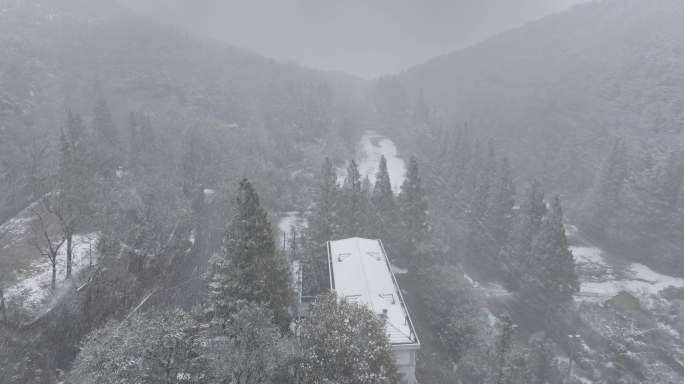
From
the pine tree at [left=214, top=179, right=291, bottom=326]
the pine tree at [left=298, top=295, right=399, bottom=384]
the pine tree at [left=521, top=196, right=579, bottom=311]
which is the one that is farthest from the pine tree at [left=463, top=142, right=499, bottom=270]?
the pine tree at [left=298, top=295, right=399, bottom=384]

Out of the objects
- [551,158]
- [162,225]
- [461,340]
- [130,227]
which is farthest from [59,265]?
[551,158]

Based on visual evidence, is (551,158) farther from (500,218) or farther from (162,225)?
(162,225)

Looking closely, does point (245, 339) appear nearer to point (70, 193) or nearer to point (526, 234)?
point (70, 193)

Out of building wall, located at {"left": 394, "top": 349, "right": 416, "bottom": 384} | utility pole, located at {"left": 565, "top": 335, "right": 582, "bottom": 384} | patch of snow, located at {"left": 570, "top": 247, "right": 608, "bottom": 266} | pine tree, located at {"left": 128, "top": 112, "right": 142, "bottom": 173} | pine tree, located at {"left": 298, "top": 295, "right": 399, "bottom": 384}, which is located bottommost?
utility pole, located at {"left": 565, "top": 335, "right": 582, "bottom": 384}

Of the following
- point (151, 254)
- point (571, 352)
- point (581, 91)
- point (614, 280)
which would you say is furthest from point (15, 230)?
point (581, 91)

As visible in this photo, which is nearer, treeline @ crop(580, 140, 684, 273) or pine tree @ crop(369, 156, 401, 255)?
pine tree @ crop(369, 156, 401, 255)

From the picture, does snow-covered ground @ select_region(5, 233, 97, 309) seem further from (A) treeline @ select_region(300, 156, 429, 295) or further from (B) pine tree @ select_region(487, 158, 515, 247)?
(B) pine tree @ select_region(487, 158, 515, 247)
